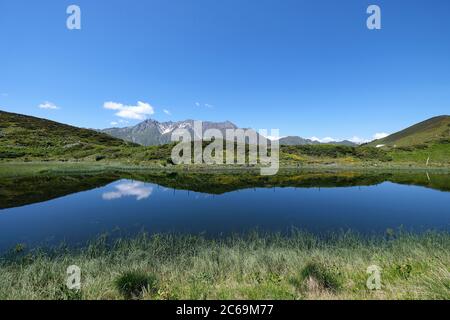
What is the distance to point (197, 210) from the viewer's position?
2678cm

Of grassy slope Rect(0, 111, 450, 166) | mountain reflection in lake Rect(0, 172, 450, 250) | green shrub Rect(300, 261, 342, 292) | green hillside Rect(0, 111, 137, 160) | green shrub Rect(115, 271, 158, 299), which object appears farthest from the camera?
green hillside Rect(0, 111, 137, 160)

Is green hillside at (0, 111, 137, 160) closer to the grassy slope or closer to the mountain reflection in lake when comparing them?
the grassy slope

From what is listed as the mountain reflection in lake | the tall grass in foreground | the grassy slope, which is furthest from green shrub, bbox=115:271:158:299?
the grassy slope

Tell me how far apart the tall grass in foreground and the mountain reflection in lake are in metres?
4.64

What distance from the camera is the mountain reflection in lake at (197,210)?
65.2 ft

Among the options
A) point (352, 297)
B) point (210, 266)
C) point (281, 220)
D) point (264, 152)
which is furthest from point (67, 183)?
point (264, 152)

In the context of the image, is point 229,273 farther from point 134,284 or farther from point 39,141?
point 39,141

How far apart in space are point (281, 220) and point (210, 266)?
12.8 metres

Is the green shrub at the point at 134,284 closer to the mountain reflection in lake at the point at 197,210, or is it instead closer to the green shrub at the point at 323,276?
the green shrub at the point at 323,276

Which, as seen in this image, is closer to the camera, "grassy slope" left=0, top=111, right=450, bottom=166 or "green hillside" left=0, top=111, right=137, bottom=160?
"grassy slope" left=0, top=111, right=450, bottom=166

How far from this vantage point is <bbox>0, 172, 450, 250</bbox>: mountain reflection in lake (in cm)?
1986

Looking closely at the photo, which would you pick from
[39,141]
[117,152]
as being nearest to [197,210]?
[117,152]

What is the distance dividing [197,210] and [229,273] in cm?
1601

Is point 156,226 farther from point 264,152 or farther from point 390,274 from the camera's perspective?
point 264,152
